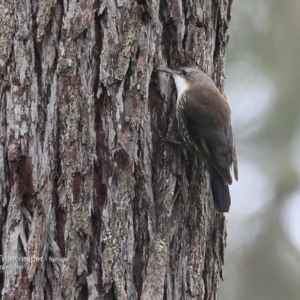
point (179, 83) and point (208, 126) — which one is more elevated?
point (208, 126)

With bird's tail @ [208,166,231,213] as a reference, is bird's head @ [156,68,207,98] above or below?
above

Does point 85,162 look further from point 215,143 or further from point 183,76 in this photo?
point 215,143

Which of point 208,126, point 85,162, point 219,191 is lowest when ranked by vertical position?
point 85,162

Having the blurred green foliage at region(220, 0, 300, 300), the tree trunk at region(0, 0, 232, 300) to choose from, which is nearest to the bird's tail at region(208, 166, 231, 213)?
the tree trunk at region(0, 0, 232, 300)

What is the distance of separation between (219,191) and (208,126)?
0.65m

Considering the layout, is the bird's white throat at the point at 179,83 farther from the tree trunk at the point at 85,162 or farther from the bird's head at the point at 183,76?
the tree trunk at the point at 85,162

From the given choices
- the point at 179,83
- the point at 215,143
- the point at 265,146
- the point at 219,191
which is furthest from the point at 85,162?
the point at 265,146

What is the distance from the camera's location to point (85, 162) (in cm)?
270

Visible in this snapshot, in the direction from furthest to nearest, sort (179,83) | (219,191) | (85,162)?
(219,191) → (179,83) → (85,162)

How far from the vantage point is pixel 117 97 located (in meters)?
2.78

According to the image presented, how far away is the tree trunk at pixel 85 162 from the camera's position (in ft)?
8.66

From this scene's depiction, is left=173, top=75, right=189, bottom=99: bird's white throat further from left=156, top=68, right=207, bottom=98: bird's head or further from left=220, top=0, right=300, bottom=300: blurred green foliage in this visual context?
left=220, top=0, right=300, bottom=300: blurred green foliage

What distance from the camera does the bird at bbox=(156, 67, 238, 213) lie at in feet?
10.5

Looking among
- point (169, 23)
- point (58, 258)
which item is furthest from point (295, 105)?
point (58, 258)
